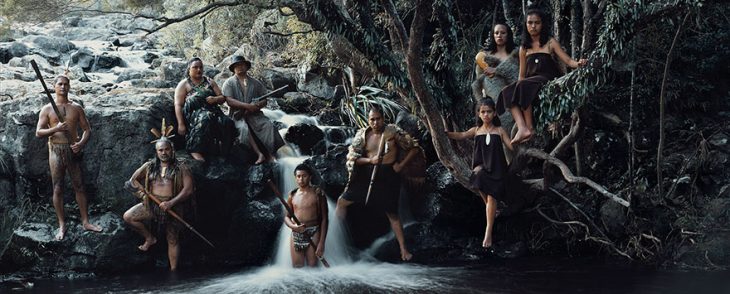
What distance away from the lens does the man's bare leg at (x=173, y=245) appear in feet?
25.8

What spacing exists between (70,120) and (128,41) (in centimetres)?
1641

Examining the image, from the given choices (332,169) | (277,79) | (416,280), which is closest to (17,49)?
(277,79)

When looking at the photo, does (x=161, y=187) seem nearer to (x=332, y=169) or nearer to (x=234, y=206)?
(x=234, y=206)

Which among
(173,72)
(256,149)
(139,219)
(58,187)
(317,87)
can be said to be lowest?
(139,219)

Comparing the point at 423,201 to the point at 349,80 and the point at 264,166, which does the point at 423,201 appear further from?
the point at 349,80

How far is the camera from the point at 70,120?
7.82 m

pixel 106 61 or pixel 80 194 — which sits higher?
pixel 106 61

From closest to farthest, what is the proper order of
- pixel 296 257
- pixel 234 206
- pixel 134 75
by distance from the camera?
pixel 296 257, pixel 234 206, pixel 134 75

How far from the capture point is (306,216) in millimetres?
7715

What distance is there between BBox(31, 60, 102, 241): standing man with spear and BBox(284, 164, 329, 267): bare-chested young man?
2396 millimetres

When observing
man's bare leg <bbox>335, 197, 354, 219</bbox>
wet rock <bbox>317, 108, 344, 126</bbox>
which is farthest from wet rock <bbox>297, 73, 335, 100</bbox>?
man's bare leg <bbox>335, 197, 354, 219</bbox>

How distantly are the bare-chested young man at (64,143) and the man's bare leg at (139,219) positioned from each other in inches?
21.6

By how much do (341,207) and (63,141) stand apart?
3.39 metres

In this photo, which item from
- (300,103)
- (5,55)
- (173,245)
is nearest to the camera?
(173,245)
